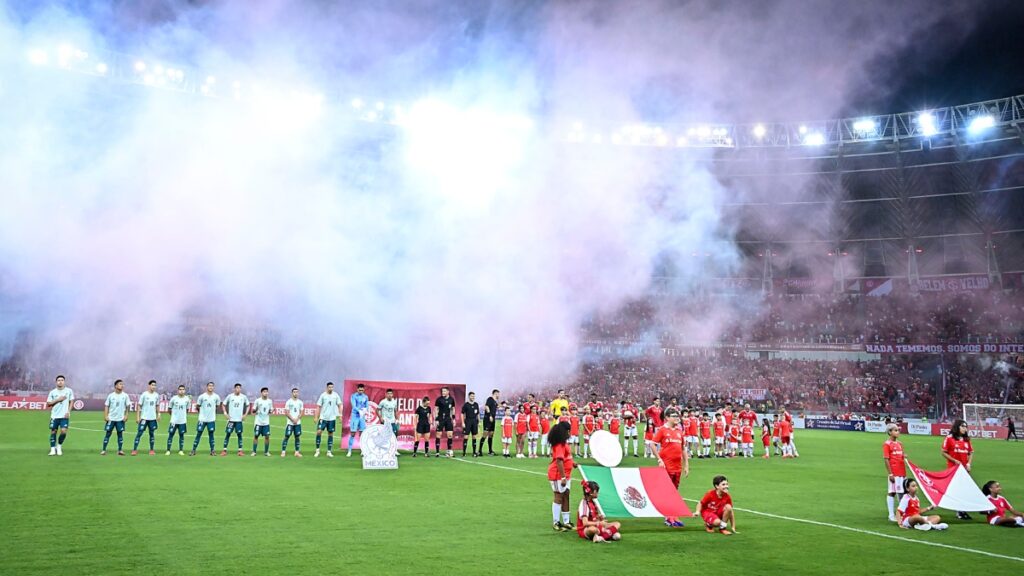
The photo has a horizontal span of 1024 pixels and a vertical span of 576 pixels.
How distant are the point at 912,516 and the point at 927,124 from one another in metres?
39.1

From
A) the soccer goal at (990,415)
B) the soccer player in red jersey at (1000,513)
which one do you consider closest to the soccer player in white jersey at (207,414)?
the soccer player in red jersey at (1000,513)

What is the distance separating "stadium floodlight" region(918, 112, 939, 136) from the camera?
4159 cm

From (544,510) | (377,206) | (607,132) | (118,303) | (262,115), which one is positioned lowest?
(544,510)

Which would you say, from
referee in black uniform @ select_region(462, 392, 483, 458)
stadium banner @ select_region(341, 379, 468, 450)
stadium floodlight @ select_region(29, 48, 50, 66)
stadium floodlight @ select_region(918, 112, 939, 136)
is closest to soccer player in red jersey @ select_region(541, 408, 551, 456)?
referee in black uniform @ select_region(462, 392, 483, 458)

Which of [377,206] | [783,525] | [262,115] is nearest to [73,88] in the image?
[262,115]

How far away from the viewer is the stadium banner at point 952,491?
11.5 meters

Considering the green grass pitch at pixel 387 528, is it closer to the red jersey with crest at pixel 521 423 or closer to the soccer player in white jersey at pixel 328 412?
the soccer player in white jersey at pixel 328 412

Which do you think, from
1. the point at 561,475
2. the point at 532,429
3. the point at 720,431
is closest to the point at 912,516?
the point at 561,475

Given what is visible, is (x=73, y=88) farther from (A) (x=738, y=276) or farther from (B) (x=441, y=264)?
(A) (x=738, y=276)

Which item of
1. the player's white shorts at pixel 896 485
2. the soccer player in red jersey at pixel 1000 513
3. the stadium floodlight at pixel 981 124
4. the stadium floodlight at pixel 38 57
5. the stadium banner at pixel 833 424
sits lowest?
the stadium banner at pixel 833 424

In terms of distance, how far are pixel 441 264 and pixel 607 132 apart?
18.3 m

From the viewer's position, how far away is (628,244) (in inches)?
1458

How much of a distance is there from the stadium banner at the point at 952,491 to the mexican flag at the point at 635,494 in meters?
4.42

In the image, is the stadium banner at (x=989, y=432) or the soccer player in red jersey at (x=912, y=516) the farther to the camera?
the stadium banner at (x=989, y=432)
